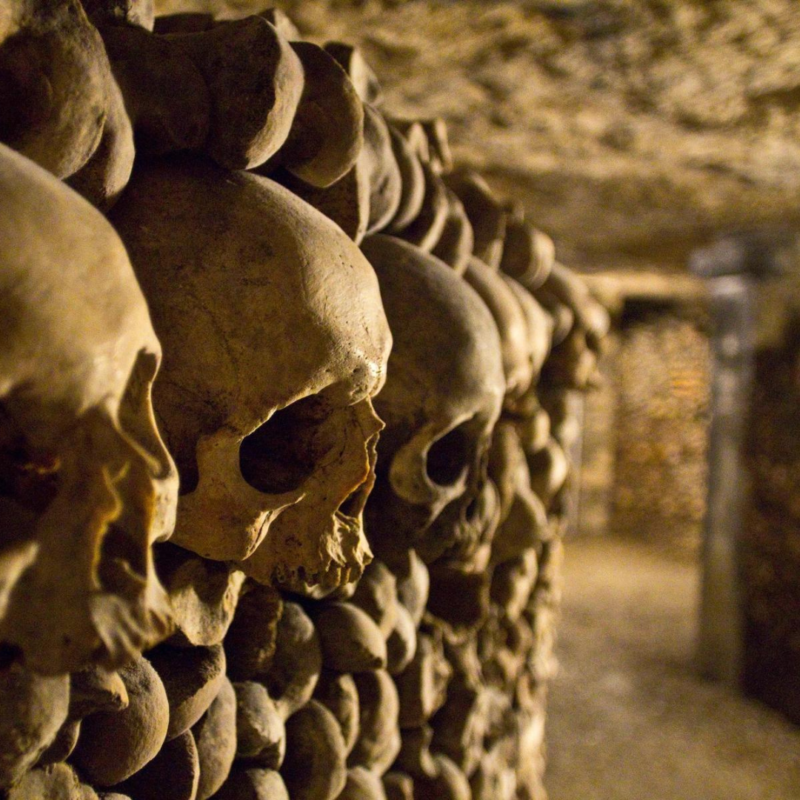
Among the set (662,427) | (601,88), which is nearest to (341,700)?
(601,88)

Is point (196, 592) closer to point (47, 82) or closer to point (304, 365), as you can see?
point (304, 365)

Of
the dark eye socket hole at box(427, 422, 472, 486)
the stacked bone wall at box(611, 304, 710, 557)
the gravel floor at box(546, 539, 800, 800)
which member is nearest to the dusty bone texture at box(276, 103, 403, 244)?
the dark eye socket hole at box(427, 422, 472, 486)

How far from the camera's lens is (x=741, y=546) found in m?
3.10

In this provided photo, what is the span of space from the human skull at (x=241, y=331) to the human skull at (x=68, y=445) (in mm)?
137

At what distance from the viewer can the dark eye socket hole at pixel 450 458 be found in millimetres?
973

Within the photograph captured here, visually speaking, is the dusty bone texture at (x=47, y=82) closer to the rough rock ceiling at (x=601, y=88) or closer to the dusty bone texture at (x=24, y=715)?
the dusty bone texture at (x=24, y=715)

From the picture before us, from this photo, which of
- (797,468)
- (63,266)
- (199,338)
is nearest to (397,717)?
(199,338)

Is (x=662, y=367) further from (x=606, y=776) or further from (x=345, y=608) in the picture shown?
(x=345, y=608)

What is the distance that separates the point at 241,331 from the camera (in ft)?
2.05

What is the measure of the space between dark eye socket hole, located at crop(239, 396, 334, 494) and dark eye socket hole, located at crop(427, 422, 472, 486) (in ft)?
0.92

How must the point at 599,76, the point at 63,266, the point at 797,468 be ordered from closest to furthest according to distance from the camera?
the point at 63,266
the point at 599,76
the point at 797,468

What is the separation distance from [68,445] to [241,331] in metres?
0.20

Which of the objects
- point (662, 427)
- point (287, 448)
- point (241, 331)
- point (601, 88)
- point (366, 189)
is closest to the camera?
point (241, 331)

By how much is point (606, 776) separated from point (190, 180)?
2.34m
